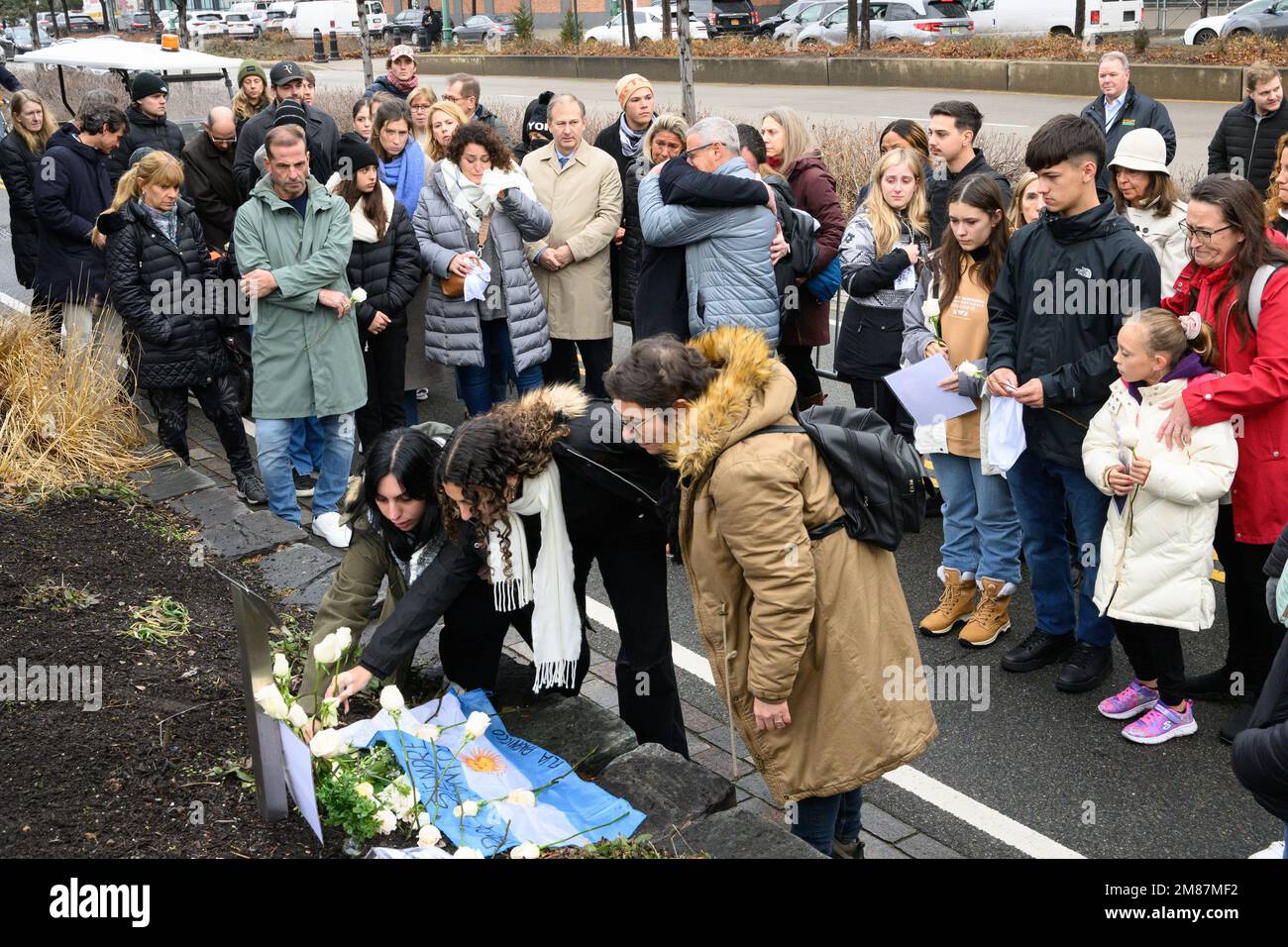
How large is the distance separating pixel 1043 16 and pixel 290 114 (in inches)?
1112

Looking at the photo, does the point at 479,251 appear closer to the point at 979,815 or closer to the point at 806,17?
the point at 979,815

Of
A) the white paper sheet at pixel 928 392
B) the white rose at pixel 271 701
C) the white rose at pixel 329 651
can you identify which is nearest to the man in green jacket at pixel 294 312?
the white paper sheet at pixel 928 392

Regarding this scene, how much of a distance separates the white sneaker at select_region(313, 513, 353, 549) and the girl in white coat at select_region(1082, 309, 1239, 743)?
378 cm

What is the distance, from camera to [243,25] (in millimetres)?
57531

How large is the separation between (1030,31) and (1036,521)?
3021 centimetres

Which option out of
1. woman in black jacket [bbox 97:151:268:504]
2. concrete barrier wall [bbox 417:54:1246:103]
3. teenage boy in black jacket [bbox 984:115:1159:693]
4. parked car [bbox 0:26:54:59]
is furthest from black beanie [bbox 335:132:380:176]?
parked car [bbox 0:26:54:59]

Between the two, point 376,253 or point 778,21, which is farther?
point 778,21

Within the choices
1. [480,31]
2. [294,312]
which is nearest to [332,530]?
[294,312]

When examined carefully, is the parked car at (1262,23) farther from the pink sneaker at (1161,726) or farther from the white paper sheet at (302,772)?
the white paper sheet at (302,772)

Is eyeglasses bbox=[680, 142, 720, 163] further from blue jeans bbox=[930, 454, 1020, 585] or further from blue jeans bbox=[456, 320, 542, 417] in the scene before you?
blue jeans bbox=[456, 320, 542, 417]

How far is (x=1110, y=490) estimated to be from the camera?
509 centimetres
